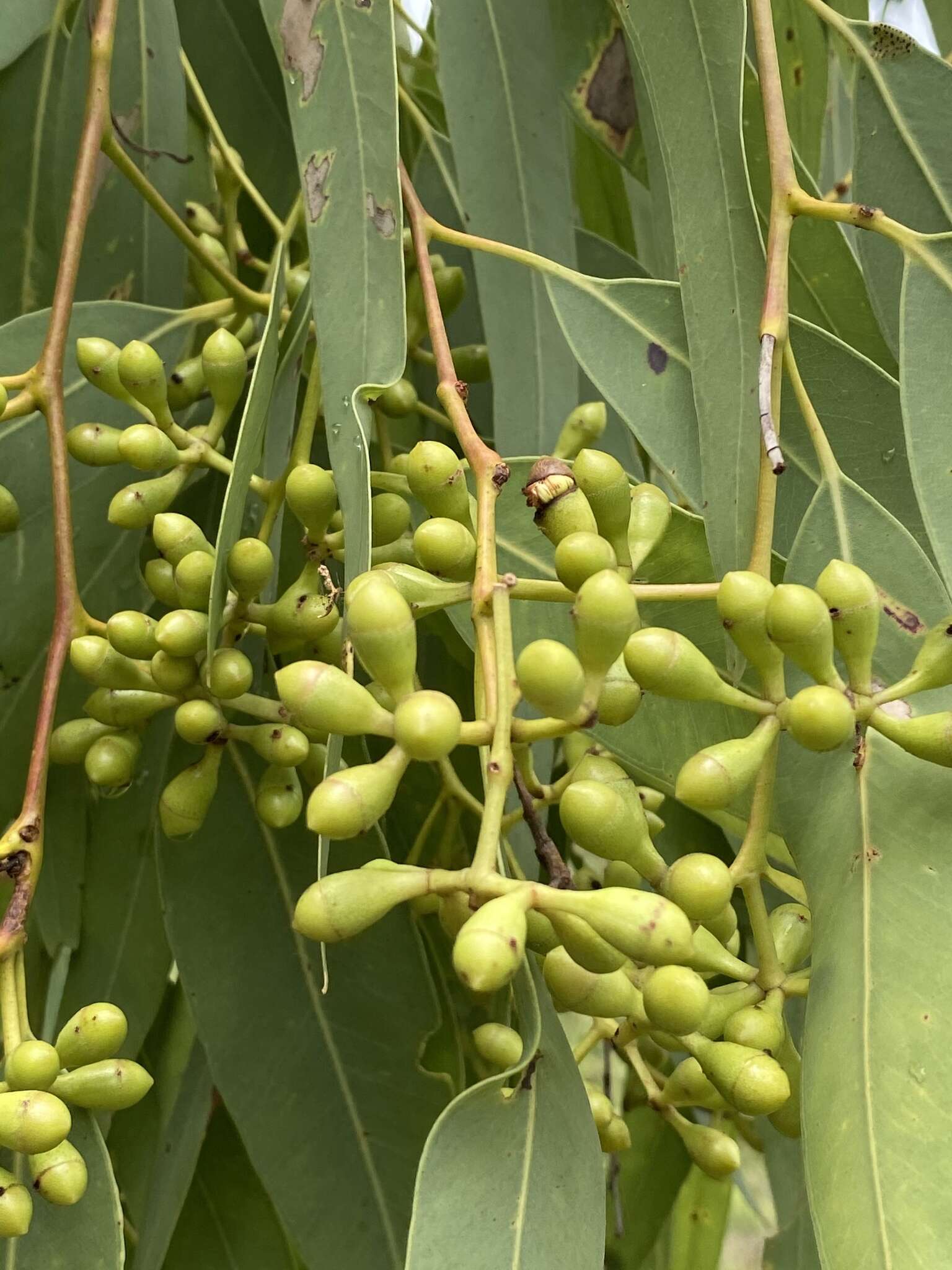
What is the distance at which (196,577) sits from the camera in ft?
2.48

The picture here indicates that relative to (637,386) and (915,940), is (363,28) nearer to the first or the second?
(637,386)

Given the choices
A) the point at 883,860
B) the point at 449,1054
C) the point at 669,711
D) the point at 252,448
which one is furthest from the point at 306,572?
the point at 449,1054

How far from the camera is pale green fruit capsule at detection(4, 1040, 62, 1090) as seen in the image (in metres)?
0.66

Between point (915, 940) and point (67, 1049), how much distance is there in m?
0.44

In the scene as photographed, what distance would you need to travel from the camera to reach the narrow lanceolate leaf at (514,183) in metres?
1.02

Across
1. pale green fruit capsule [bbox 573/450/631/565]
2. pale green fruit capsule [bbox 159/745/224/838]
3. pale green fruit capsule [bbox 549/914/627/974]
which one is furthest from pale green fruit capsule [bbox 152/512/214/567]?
pale green fruit capsule [bbox 549/914/627/974]

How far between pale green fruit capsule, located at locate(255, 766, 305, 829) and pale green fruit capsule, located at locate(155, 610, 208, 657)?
0.11 meters

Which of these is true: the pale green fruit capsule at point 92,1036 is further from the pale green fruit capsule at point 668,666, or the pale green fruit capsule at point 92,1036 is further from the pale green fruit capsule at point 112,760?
the pale green fruit capsule at point 668,666

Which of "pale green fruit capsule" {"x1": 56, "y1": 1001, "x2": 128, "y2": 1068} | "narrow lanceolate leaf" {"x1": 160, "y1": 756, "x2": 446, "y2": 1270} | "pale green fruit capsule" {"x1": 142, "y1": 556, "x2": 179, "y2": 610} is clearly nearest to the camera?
"pale green fruit capsule" {"x1": 56, "y1": 1001, "x2": 128, "y2": 1068}

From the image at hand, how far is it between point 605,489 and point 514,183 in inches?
18.9

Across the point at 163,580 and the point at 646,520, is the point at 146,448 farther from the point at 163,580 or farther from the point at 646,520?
the point at 646,520

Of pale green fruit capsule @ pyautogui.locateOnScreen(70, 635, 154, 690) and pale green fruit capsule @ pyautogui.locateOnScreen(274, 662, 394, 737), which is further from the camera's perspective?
pale green fruit capsule @ pyautogui.locateOnScreen(70, 635, 154, 690)

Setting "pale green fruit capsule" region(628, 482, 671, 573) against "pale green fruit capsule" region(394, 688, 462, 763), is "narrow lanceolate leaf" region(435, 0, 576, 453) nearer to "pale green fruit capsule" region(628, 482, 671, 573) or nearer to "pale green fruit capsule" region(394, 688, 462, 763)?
"pale green fruit capsule" region(628, 482, 671, 573)

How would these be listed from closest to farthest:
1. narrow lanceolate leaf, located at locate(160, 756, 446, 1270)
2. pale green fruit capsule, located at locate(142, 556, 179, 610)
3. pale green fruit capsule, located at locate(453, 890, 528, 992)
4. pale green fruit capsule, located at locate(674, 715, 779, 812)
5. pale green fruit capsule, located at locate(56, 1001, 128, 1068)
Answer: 1. pale green fruit capsule, located at locate(453, 890, 528, 992)
2. pale green fruit capsule, located at locate(674, 715, 779, 812)
3. pale green fruit capsule, located at locate(56, 1001, 128, 1068)
4. pale green fruit capsule, located at locate(142, 556, 179, 610)
5. narrow lanceolate leaf, located at locate(160, 756, 446, 1270)
